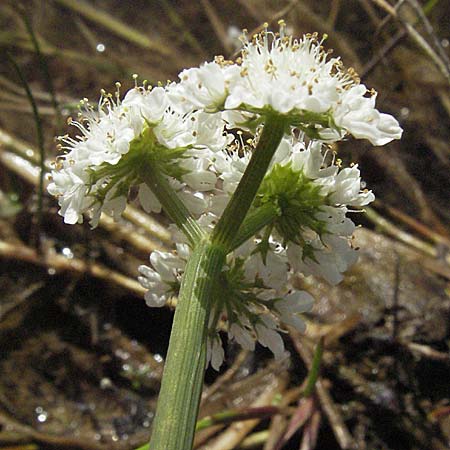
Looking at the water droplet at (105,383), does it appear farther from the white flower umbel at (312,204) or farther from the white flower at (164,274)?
the white flower umbel at (312,204)

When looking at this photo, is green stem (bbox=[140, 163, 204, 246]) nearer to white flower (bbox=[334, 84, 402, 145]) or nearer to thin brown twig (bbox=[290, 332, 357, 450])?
white flower (bbox=[334, 84, 402, 145])

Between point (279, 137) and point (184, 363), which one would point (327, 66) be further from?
point (184, 363)

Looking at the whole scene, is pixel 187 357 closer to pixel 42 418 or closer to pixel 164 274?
pixel 164 274

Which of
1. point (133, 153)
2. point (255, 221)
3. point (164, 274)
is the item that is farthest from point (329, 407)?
point (133, 153)

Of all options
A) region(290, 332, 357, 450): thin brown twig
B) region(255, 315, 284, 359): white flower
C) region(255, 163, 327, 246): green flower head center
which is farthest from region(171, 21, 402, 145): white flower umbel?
region(290, 332, 357, 450): thin brown twig

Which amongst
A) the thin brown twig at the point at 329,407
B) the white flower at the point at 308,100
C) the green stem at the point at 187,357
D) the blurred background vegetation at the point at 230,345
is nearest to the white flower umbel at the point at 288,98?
the white flower at the point at 308,100

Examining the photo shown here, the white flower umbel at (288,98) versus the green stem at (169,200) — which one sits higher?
the white flower umbel at (288,98)

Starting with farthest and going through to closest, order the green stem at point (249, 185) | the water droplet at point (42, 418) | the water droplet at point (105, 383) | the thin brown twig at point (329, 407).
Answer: the water droplet at point (105, 383)
the water droplet at point (42, 418)
the thin brown twig at point (329, 407)
the green stem at point (249, 185)

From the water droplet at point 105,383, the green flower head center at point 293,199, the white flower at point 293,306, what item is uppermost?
the green flower head center at point 293,199

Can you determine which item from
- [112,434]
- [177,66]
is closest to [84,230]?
[112,434]
